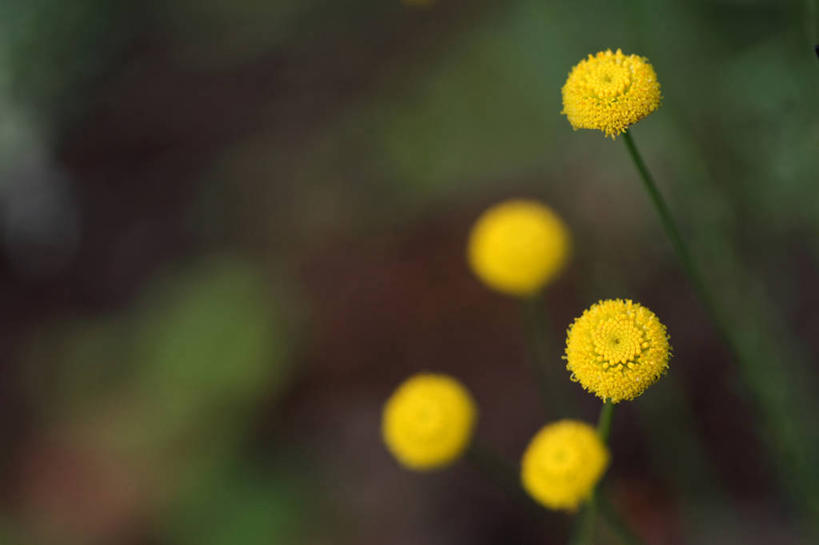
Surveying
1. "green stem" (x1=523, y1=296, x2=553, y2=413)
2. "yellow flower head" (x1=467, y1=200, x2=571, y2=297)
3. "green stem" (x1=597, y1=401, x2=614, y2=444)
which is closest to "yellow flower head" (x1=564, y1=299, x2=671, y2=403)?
"green stem" (x1=597, y1=401, x2=614, y2=444)

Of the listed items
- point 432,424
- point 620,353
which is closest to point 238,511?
point 432,424

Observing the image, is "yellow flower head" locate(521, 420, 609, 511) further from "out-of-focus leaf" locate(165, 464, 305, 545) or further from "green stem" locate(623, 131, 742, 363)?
"out-of-focus leaf" locate(165, 464, 305, 545)

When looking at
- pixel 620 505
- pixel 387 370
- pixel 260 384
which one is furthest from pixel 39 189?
pixel 620 505

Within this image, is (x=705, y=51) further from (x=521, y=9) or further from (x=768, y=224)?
(x=521, y=9)

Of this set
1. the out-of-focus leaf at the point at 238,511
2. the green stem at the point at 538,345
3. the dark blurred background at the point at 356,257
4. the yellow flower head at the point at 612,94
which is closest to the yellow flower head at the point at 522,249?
the dark blurred background at the point at 356,257

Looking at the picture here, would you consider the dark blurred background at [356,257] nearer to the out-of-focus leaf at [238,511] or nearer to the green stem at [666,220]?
the out-of-focus leaf at [238,511]

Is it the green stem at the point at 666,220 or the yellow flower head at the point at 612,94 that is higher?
the yellow flower head at the point at 612,94

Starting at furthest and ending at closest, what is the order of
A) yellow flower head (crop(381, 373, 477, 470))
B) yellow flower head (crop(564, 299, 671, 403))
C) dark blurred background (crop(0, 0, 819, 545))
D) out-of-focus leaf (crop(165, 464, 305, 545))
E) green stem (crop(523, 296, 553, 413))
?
out-of-focus leaf (crop(165, 464, 305, 545))
green stem (crop(523, 296, 553, 413))
dark blurred background (crop(0, 0, 819, 545))
yellow flower head (crop(381, 373, 477, 470))
yellow flower head (crop(564, 299, 671, 403))
